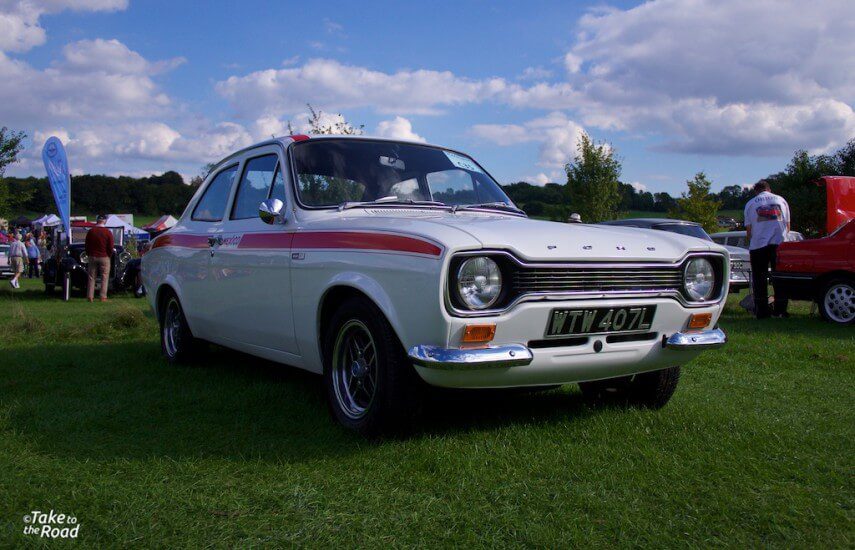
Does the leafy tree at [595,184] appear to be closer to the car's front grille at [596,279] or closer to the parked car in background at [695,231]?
the parked car in background at [695,231]

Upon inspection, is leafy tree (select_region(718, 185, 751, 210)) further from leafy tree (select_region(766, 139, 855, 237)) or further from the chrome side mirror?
the chrome side mirror

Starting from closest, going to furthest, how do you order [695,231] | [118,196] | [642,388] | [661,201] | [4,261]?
[642,388] < [695,231] < [4,261] < [661,201] < [118,196]

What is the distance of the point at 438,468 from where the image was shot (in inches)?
132

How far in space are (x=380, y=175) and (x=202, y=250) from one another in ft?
5.67

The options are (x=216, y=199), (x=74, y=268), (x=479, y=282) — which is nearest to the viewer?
(x=479, y=282)

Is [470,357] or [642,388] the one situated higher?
[470,357]

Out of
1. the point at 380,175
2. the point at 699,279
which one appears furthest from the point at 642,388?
the point at 380,175

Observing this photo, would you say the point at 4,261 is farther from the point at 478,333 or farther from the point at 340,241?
the point at 478,333

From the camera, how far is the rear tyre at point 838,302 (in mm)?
9516

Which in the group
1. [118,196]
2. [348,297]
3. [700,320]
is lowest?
[700,320]

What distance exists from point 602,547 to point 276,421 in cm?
226

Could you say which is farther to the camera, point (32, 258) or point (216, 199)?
point (32, 258)

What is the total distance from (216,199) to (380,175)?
179cm

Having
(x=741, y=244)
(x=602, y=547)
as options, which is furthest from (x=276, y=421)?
(x=741, y=244)
